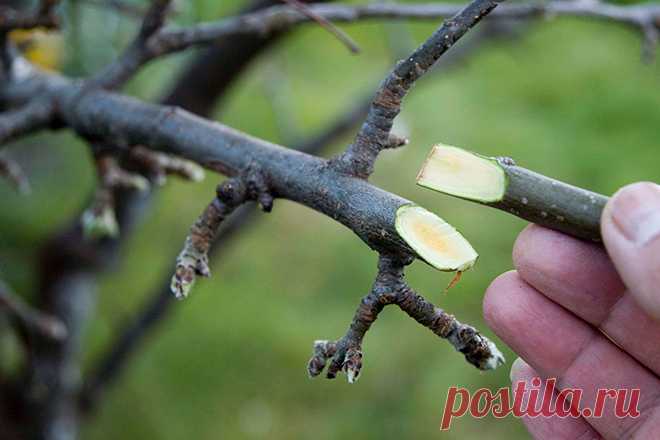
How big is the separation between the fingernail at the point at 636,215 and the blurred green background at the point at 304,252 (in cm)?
118

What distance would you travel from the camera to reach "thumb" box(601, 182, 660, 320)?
811mm

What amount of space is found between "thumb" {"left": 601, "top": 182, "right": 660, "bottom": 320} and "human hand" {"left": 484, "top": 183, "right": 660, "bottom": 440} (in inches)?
4.2

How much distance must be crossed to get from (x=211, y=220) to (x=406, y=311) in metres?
0.29

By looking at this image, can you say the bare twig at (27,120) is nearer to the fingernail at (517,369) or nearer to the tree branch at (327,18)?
the tree branch at (327,18)

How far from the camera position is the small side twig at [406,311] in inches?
32.1

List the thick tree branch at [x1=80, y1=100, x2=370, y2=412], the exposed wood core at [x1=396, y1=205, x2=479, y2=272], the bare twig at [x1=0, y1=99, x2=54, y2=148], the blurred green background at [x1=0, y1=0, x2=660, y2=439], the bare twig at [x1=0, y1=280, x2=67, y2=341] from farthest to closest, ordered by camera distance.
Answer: the blurred green background at [x1=0, y1=0, x2=660, y2=439] → the thick tree branch at [x1=80, y1=100, x2=370, y2=412] → the bare twig at [x1=0, y1=280, x2=67, y2=341] → the bare twig at [x1=0, y1=99, x2=54, y2=148] → the exposed wood core at [x1=396, y1=205, x2=479, y2=272]

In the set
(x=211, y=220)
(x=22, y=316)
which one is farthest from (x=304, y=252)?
(x=211, y=220)

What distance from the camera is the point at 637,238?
0.81 metres

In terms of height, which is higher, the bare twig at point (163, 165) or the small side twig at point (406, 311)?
the small side twig at point (406, 311)

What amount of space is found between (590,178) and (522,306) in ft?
9.99

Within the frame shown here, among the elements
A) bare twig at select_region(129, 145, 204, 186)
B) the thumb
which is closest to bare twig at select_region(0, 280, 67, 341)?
bare twig at select_region(129, 145, 204, 186)

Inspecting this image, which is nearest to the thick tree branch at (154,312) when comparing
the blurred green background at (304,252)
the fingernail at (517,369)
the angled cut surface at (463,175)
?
the blurred green background at (304,252)

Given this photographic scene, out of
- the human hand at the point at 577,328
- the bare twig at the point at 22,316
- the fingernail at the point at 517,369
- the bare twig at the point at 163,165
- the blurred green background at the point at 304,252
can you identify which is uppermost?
the human hand at the point at 577,328

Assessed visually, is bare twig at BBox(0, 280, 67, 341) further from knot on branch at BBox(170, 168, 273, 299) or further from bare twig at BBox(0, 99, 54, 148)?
knot on branch at BBox(170, 168, 273, 299)
